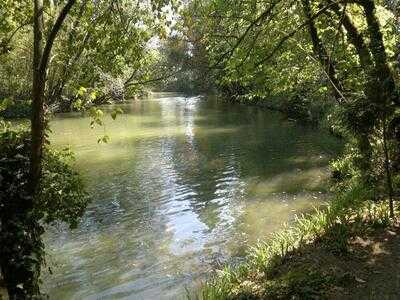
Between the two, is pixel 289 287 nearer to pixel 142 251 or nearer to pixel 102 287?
pixel 102 287

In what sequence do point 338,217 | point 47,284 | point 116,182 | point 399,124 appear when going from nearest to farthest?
point 338,217
point 47,284
point 399,124
point 116,182

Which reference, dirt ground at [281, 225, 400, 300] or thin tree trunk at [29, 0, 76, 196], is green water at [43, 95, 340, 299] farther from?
thin tree trunk at [29, 0, 76, 196]

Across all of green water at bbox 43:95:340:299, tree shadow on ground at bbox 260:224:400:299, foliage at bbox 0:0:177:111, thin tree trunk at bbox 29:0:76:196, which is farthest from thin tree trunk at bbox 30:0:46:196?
tree shadow on ground at bbox 260:224:400:299

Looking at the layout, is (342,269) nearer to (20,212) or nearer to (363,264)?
(363,264)

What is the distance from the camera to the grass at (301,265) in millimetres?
7076

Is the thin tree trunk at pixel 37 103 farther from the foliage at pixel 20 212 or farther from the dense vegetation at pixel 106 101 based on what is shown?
the foliage at pixel 20 212

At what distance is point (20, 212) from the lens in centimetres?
739

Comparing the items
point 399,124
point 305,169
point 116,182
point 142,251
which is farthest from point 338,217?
→ point 116,182

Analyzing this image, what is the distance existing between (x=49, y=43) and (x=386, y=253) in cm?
624

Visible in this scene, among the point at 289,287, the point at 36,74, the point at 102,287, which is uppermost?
the point at 36,74

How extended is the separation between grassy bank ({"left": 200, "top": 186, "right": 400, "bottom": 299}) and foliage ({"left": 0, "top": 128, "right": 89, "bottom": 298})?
2749mm

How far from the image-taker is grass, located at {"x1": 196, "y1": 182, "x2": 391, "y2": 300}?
7.08m

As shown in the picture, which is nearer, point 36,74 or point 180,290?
point 36,74

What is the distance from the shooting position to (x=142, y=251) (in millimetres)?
12500
